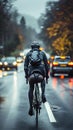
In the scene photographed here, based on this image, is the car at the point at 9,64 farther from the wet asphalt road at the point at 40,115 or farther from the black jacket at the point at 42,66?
the black jacket at the point at 42,66

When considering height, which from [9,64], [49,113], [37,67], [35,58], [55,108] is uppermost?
[35,58]

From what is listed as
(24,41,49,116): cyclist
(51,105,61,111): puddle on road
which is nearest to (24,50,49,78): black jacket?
(24,41,49,116): cyclist

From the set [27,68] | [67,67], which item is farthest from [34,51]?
[67,67]

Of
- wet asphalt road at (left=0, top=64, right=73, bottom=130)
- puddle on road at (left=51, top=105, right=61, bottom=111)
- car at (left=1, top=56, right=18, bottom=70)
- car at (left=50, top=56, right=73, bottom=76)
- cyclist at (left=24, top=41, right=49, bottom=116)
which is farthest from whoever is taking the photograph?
car at (left=1, top=56, right=18, bottom=70)

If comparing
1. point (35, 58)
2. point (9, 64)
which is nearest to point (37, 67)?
point (35, 58)

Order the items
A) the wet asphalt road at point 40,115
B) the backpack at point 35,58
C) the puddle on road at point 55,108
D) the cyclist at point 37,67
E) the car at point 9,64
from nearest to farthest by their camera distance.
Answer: the wet asphalt road at point 40,115
the backpack at point 35,58
the cyclist at point 37,67
the puddle on road at point 55,108
the car at point 9,64

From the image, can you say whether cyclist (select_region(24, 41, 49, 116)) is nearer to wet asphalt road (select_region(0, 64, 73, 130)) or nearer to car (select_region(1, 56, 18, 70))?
wet asphalt road (select_region(0, 64, 73, 130))

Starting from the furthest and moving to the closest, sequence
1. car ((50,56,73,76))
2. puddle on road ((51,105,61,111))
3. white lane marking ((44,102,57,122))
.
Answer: car ((50,56,73,76)) < puddle on road ((51,105,61,111)) < white lane marking ((44,102,57,122))

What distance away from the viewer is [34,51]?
12992mm

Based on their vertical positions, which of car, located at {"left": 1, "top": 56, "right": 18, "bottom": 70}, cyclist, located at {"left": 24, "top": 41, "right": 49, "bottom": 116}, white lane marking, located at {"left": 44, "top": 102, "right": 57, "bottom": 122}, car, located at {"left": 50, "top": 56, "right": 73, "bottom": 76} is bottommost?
car, located at {"left": 1, "top": 56, "right": 18, "bottom": 70}

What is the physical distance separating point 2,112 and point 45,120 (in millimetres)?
2247

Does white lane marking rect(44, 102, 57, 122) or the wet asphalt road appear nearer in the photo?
the wet asphalt road

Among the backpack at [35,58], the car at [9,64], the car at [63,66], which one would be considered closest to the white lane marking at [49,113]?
the backpack at [35,58]

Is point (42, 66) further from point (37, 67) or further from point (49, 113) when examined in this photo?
point (49, 113)
